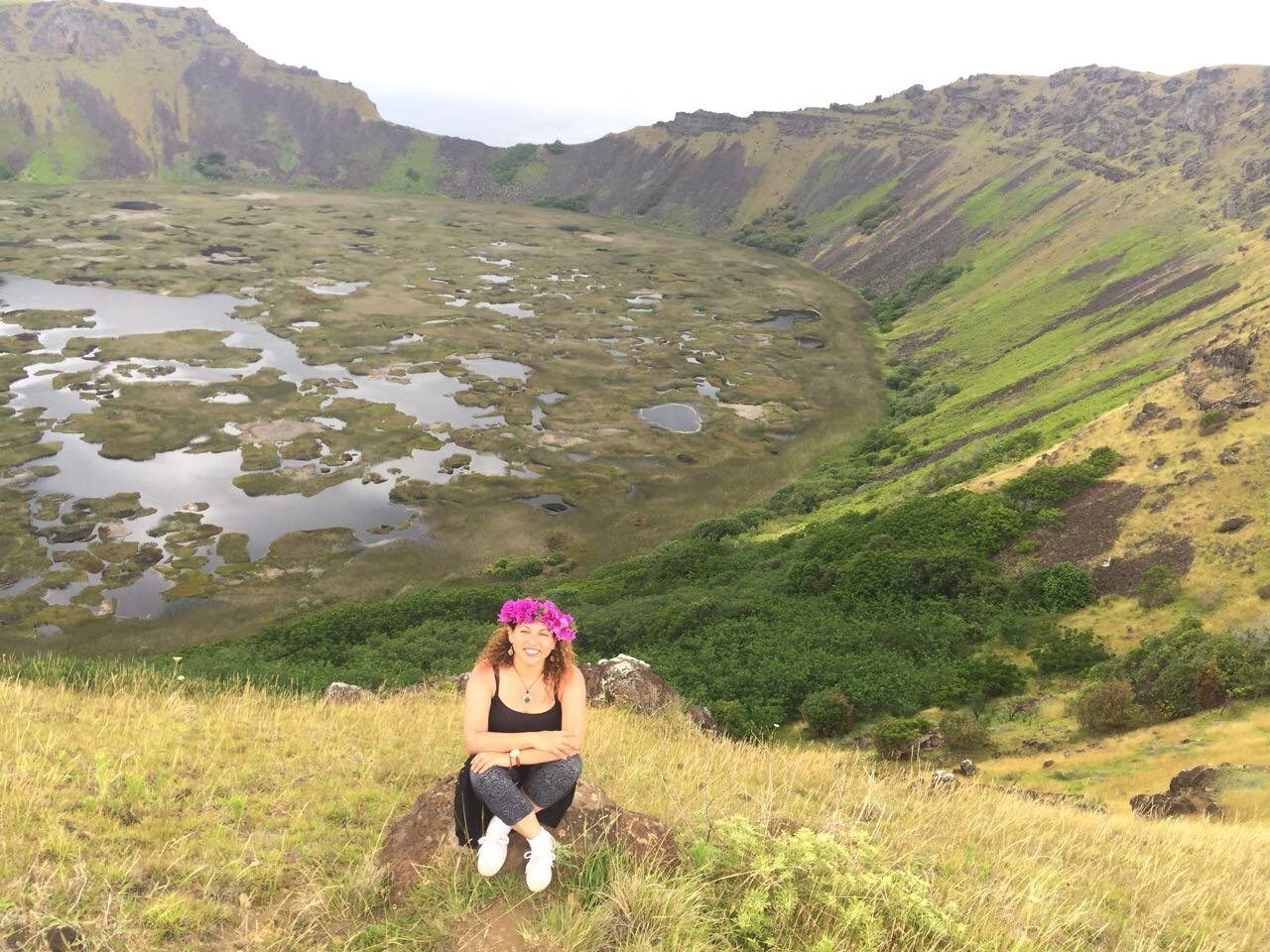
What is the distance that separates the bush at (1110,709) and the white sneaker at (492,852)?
1964cm

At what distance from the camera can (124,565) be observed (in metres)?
42.9

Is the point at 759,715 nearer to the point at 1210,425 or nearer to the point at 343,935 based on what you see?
the point at 343,935

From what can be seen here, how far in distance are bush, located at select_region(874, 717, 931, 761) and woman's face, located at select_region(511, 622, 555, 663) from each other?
640 inches

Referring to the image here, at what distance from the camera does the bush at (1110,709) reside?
19.4 metres

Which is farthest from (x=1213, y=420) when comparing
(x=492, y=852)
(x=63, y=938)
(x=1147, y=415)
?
(x=63, y=938)

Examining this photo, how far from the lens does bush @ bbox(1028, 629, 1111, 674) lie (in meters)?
23.6

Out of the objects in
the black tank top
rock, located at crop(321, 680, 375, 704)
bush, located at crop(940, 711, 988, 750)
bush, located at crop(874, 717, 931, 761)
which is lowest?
bush, located at crop(874, 717, 931, 761)

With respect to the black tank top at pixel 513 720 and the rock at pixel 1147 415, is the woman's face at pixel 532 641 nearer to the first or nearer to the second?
the black tank top at pixel 513 720

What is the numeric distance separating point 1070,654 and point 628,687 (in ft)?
51.4

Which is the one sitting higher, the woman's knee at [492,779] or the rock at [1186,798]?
the woman's knee at [492,779]

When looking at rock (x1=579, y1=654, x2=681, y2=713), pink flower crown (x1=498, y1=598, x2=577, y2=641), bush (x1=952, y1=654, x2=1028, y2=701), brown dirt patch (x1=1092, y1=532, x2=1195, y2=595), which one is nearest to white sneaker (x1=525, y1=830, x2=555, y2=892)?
pink flower crown (x1=498, y1=598, x2=577, y2=641)

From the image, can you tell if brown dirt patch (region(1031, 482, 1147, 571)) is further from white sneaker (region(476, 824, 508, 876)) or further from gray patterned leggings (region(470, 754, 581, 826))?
white sneaker (region(476, 824, 508, 876))

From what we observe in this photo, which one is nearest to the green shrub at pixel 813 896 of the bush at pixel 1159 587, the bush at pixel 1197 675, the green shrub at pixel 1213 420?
the bush at pixel 1197 675

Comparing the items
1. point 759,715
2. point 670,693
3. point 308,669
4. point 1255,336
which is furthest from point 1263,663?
point 308,669
